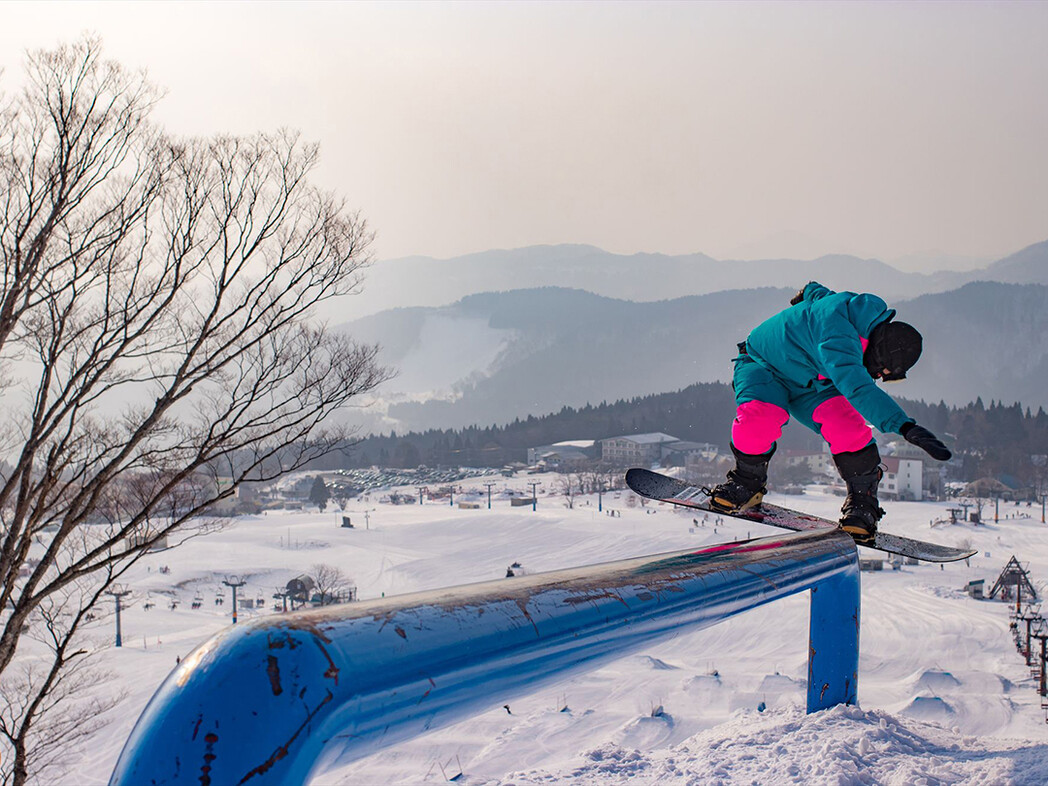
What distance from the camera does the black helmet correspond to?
283 centimetres

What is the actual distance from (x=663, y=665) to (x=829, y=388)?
16.6 meters

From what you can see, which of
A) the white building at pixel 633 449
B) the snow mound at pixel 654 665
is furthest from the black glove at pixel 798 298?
the white building at pixel 633 449

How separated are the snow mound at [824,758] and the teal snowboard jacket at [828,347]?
904 mm

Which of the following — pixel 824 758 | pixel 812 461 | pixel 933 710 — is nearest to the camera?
pixel 824 758

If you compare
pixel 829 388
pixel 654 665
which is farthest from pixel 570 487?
pixel 829 388

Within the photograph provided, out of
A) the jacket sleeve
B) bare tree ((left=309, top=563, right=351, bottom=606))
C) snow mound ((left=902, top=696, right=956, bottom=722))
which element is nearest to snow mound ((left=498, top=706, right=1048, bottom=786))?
the jacket sleeve

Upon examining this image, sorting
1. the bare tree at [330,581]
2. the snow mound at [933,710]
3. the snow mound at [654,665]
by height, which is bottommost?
the bare tree at [330,581]

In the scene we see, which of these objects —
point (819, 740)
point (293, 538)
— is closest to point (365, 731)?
point (819, 740)

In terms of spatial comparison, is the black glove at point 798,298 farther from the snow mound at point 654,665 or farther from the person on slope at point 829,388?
the snow mound at point 654,665

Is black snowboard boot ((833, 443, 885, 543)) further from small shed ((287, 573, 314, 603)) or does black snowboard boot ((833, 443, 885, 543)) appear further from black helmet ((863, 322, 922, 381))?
small shed ((287, 573, 314, 603))

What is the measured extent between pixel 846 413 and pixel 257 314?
21.0 feet

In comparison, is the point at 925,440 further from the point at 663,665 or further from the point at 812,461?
the point at 812,461

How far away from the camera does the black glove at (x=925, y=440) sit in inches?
91.0

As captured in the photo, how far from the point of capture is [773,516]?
330 centimetres
